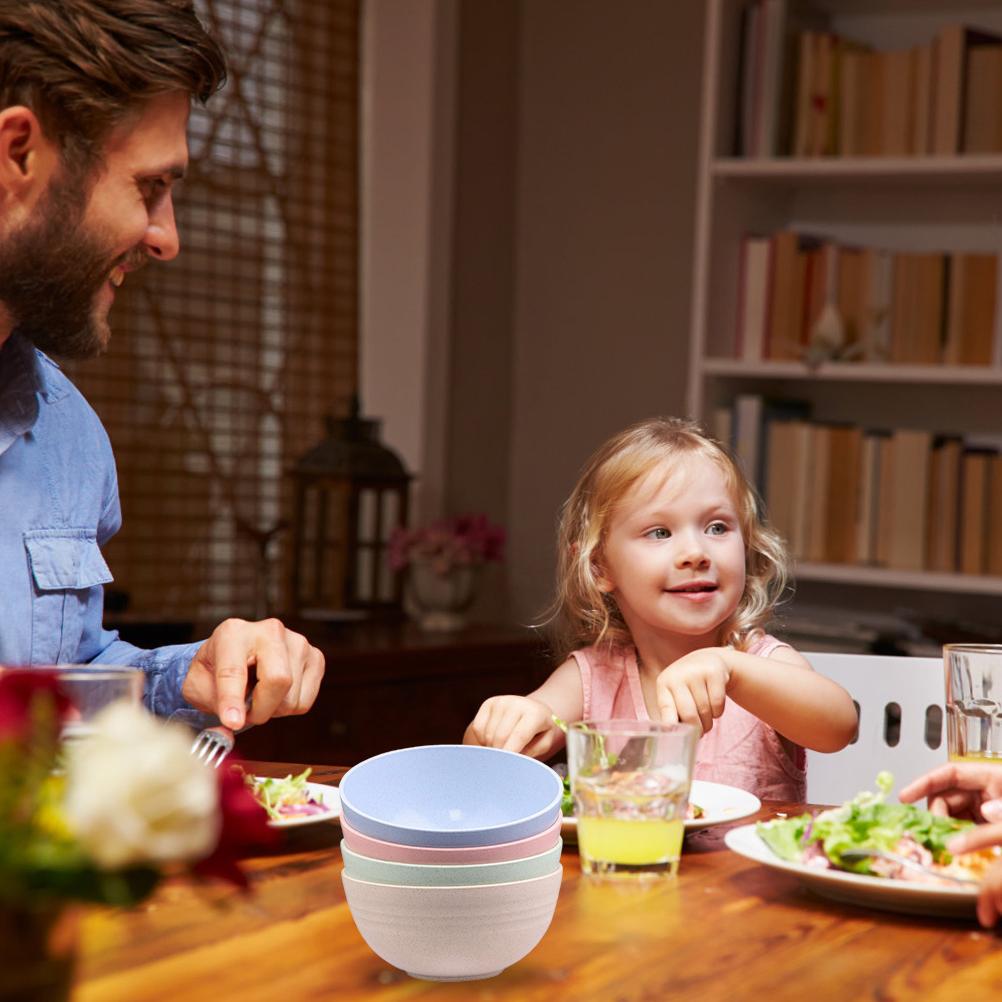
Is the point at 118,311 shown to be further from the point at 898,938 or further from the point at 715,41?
the point at 898,938

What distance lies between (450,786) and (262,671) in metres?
0.34

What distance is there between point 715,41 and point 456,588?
126 centimetres

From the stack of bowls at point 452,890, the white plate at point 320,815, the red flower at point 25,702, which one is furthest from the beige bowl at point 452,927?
the red flower at point 25,702

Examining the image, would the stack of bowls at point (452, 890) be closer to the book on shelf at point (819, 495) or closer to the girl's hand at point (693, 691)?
the girl's hand at point (693, 691)

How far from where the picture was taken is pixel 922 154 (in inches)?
114

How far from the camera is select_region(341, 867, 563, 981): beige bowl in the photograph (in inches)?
31.6

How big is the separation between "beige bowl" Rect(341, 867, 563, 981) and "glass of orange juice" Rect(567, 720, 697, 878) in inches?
6.1

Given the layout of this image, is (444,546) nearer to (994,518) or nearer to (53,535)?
(994,518)

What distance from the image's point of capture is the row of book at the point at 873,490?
2.88 meters

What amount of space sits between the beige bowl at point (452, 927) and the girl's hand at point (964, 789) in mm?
431

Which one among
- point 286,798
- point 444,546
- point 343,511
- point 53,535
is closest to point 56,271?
point 53,535

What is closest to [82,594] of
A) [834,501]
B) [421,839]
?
[421,839]

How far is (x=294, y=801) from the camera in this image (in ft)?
3.82

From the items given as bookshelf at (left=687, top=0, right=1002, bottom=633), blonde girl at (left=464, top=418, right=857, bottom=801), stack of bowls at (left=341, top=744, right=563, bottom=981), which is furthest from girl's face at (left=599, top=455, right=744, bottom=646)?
bookshelf at (left=687, top=0, right=1002, bottom=633)
